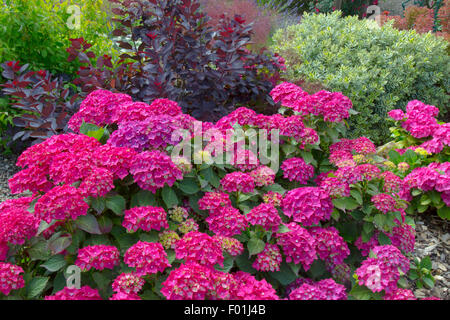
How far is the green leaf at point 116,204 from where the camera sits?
6.60 feet

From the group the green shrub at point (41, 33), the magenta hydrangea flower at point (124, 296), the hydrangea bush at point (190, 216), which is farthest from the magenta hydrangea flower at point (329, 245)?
the green shrub at point (41, 33)

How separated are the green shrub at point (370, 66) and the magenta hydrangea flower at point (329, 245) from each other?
2.29 m

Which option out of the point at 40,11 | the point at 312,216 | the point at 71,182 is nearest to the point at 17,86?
the point at 40,11

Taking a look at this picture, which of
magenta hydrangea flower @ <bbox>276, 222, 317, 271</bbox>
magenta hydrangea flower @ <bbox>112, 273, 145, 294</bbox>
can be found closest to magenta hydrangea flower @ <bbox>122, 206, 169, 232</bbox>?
magenta hydrangea flower @ <bbox>112, 273, 145, 294</bbox>

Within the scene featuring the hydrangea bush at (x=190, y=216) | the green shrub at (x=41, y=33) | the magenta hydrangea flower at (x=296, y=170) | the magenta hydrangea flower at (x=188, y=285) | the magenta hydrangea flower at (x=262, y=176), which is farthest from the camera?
the green shrub at (x=41, y=33)

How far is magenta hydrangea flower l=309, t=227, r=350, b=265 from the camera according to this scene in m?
2.19

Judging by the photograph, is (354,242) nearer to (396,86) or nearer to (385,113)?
(385,113)

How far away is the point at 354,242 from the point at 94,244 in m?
1.51

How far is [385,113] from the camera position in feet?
14.5

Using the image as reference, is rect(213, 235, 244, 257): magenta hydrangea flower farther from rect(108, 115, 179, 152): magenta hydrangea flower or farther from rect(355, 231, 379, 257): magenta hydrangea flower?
rect(355, 231, 379, 257): magenta hydrangea flower

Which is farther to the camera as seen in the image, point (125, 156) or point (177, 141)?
point (177, 141)

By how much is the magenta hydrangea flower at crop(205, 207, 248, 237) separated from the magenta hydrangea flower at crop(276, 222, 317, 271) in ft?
0.65

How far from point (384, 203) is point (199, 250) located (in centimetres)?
106

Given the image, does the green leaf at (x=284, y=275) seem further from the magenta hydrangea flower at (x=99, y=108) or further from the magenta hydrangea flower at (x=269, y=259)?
the magenta hydrangea flower at (x=99, y=108)
